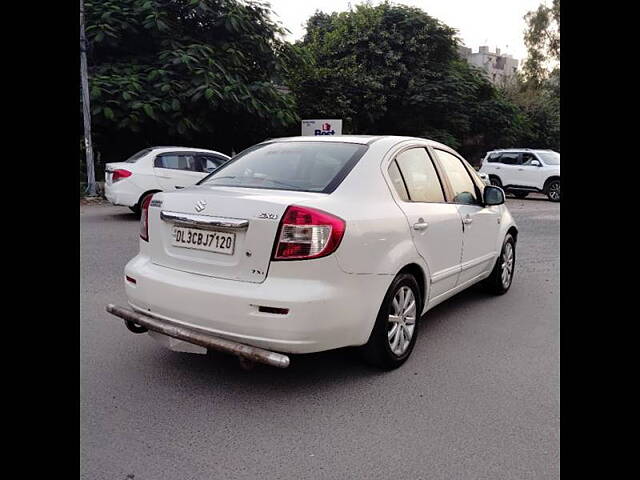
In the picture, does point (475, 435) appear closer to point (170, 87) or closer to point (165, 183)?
point (165, 183)

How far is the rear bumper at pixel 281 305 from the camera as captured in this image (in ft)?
10.2

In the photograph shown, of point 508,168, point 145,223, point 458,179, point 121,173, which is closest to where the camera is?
point 145,223

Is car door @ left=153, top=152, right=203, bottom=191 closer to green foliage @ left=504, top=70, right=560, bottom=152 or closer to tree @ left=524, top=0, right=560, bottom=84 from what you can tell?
green foliage @ left=504, top=70, right=560, bottom=152

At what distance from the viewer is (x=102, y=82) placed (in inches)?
634

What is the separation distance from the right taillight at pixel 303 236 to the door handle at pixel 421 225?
0.92 metres

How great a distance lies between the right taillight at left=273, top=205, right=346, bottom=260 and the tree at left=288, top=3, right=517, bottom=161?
67.1 ft

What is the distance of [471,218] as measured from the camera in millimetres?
4863

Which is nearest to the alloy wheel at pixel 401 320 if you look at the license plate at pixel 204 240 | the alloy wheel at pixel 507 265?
the license plate at pixel 204 240

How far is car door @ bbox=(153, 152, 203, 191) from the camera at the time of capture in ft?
37.2

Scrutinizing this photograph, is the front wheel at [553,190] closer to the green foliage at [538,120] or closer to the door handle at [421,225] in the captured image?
the green foliage at [538,120]

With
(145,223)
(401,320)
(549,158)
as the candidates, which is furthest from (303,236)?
(549,158)

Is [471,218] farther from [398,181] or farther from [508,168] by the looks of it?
[508,168]

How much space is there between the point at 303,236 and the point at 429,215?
132 cm
